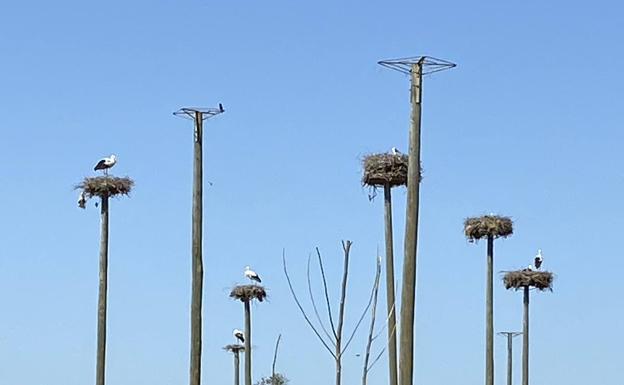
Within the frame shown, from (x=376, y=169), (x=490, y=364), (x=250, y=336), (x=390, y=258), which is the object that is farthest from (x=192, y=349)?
(x=250, y=336)

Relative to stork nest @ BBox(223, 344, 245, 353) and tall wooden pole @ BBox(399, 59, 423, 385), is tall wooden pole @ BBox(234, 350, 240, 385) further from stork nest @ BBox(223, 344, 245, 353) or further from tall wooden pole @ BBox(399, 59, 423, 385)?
tall wooden pole @ BBox(399, 59, 423, 385)

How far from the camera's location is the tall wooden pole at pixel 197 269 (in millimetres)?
22047

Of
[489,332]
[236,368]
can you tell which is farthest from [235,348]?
[489,332]

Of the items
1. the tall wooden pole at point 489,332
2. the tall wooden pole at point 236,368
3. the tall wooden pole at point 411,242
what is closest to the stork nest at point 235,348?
the tall wooden pole at point 236,368

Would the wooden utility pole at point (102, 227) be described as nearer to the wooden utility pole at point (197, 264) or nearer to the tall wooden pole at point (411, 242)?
the wooden utility pole at point (197, 264)

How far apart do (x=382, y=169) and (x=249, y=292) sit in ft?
55.6

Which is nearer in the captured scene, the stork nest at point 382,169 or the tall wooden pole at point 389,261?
the tall wooden pole at point 389,261

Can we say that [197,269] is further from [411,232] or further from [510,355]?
[510,355]

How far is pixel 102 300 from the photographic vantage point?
105 feet

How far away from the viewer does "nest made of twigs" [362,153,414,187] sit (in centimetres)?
3042

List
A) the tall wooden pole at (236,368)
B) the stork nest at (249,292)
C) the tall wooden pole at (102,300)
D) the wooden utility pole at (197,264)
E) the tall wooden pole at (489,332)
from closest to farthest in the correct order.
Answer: the wooden utility pole at (197,264), the tall wooden pole at (102,300), the tall wooden pole at (489,332), the stork nest at (249,292), the tall wooden pole at (236,368)

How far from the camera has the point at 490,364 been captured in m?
37.3

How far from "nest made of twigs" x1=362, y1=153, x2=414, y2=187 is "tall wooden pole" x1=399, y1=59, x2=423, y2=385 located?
14929mm

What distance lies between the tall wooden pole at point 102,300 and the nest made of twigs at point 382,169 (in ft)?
18.5
